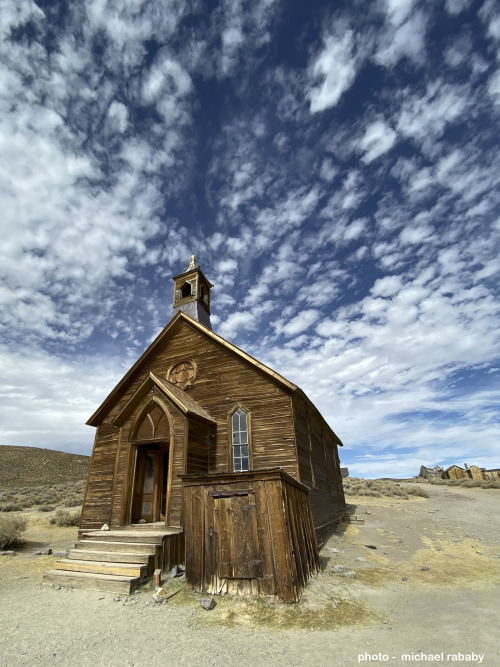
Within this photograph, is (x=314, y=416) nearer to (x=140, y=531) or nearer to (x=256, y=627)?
(x=140, y=531)

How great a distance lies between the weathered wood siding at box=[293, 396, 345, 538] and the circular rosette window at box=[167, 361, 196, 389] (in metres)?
4.46

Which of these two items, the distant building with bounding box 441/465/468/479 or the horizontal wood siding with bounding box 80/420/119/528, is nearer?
the horizontal wood siding with bounding box 80/420/119/528

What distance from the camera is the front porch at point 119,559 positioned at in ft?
24.5

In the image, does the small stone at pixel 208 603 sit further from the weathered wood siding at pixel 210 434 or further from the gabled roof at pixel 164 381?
the gabled roof at pixel 164 381

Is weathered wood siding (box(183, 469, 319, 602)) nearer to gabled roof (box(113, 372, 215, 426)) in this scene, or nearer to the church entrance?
gabled roof (box(113, 372, 215, 426))

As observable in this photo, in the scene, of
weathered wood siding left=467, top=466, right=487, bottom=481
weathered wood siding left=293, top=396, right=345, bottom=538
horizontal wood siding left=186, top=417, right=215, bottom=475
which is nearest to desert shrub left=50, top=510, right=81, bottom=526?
horizontal wood siding left=186, top=417, right=215, bottom=475

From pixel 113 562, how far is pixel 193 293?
39.5 ft

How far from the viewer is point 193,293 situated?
17.5 meters

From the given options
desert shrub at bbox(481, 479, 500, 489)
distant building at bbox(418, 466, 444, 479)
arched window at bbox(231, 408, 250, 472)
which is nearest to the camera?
arched window at bbox(231, 408, 250, 472)

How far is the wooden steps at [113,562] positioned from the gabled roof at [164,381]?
15.0ft

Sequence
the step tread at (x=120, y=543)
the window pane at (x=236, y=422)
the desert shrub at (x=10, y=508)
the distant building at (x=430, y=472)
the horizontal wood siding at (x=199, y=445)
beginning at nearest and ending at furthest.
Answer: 1. the step tread at (x=120, y=543)
2. the horizontal wood siding at (x=199, y=445)
3. the window pane at (x=236, y=422)
4. the desert shrub at (x=10, y=508)
5. the distant building at (x=430, y=472)

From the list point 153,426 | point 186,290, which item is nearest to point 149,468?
point 153,426

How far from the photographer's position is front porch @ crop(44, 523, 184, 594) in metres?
7.48

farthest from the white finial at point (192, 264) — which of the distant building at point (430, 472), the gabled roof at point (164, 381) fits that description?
the distant building at point (430, 472)
